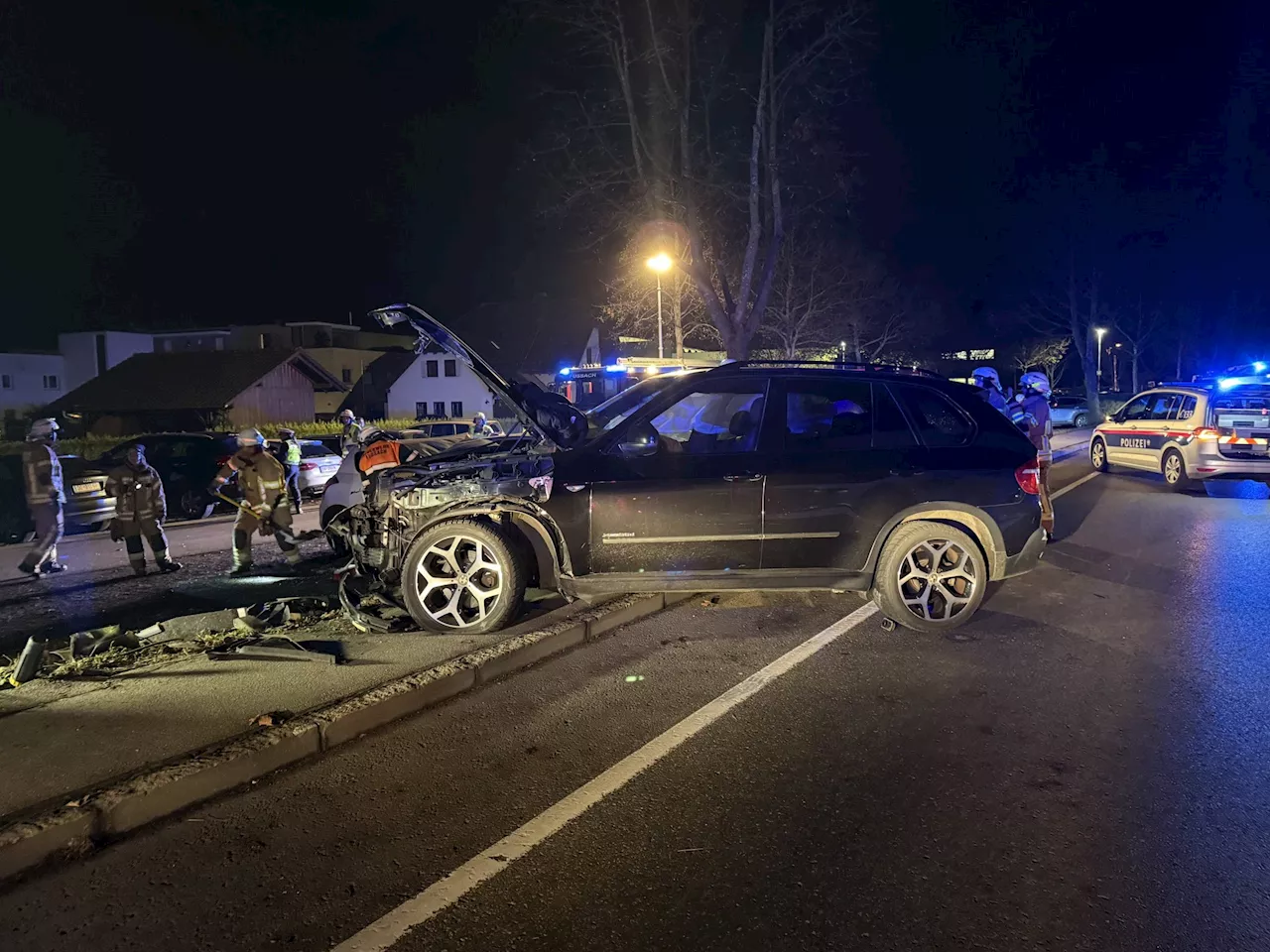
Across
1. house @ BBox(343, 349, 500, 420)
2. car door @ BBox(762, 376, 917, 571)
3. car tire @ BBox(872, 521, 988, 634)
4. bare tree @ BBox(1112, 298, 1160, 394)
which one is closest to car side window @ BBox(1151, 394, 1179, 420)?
car tire @ BBox(872, 521, 988, 634)

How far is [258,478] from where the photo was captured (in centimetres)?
851

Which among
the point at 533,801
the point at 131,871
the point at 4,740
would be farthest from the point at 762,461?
the point at 4,740

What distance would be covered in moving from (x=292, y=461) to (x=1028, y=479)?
10844mm

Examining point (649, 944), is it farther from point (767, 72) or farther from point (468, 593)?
point (767, 72)

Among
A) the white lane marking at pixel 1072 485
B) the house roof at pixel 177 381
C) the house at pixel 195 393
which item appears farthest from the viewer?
the house roof at pixel 177 381

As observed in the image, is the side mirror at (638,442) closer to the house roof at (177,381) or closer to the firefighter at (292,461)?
the firefighter at (292,461)

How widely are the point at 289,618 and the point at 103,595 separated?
9.48ft

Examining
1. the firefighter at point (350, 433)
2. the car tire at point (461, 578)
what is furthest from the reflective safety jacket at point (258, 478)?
the car tire at point (461, 578)

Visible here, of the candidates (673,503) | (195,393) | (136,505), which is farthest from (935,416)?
(195,393)

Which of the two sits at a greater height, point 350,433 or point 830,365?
point 830,365

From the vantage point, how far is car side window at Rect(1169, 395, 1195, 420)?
13.6 meters

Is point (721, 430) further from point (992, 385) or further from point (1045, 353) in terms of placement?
point (1045, 353)

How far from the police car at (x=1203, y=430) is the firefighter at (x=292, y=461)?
14.4 m

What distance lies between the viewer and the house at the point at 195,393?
39.5 metres
